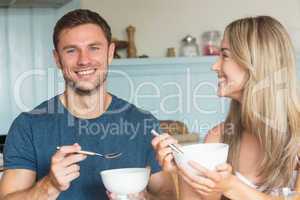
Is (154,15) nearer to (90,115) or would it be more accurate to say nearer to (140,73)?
(140,73)

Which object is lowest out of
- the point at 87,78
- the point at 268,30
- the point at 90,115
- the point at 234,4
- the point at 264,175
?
the point at 264,175

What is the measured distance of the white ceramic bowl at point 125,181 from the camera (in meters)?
1.13

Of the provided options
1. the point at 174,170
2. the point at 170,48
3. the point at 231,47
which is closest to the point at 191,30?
the point at 170,48

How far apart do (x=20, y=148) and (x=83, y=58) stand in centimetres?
31

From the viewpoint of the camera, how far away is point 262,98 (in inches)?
56.0

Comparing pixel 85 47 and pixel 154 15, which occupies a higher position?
pixel 154 15

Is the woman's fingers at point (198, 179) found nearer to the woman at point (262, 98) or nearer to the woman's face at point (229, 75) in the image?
the woman at point (262, 98)

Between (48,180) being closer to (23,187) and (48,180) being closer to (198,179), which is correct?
(23,187)

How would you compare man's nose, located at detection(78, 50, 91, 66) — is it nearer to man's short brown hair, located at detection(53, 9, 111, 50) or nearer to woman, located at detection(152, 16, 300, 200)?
man's short brown hair, located at detection(53, 9, 111, 50)

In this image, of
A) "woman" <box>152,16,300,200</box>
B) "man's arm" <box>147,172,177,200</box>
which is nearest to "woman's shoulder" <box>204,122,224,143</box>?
"woman" <box>152,16,300,200</box>

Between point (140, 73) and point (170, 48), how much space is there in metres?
0.25

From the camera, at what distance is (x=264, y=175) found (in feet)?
4.52

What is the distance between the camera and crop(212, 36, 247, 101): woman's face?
4.79 feet

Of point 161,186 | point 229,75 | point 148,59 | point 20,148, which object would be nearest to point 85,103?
point 20,148
